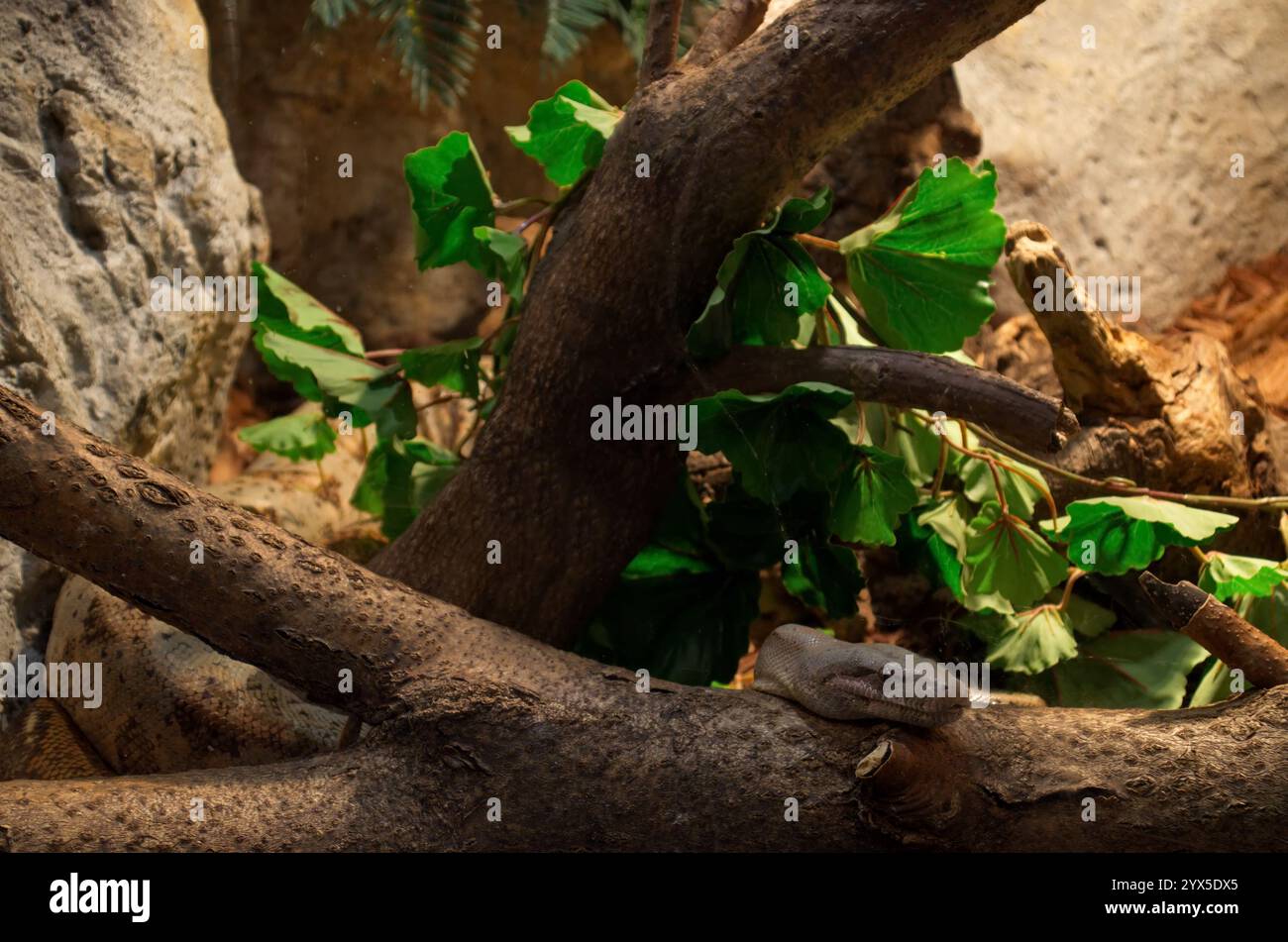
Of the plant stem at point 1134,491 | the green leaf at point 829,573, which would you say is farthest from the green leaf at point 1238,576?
the green leaf at point 829,573

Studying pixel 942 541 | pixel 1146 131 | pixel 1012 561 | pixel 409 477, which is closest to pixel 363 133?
pixel 409 477

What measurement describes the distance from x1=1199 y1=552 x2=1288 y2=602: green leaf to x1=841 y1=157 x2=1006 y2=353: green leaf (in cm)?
69

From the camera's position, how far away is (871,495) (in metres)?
2.46

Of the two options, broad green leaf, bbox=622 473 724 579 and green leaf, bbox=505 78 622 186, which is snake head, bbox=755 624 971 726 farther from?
green leaf, bbox=505 78 622 186

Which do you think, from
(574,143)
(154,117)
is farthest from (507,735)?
(154,117)

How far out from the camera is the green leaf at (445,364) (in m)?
2.83

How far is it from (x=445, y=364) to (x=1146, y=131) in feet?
11.4

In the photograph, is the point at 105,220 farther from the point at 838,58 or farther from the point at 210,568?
the point at 838,58

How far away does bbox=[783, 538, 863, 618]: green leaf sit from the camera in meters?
2.73
